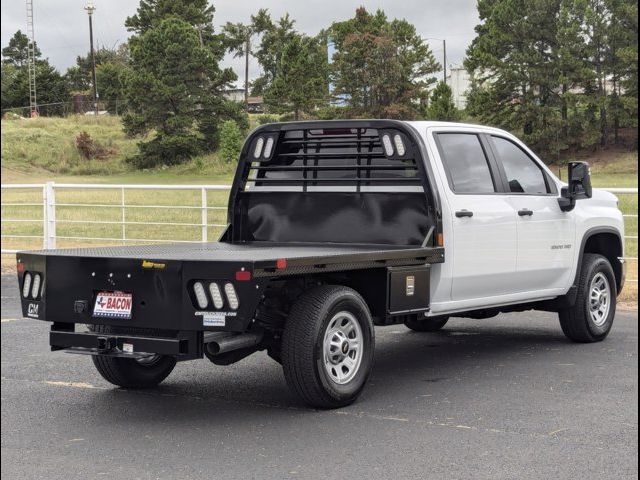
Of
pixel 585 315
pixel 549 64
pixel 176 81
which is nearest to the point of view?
pixel 585 315

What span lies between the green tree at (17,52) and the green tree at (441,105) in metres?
19.4

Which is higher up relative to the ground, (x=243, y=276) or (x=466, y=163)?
(x=466, y=163)

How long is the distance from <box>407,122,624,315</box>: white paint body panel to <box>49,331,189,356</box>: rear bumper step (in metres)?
2.28

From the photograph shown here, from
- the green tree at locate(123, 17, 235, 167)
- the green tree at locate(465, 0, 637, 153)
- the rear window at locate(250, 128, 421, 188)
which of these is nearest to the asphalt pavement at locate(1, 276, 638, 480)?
the rear window at locate(250, 128, 421, 188)

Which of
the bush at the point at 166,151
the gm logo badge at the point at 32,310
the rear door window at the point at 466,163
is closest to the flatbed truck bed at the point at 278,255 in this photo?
the gm logo badge at the point at 32,310

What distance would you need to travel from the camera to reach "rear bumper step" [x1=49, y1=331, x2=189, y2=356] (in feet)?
22.2

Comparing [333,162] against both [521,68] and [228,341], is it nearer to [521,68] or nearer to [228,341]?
[228,341]

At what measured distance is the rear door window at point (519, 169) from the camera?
30.7 feet

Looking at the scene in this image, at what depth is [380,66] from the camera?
44.2 meters

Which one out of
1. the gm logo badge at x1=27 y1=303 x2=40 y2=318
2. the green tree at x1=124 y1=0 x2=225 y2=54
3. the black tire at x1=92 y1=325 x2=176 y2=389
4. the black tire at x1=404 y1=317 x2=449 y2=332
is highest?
the green tree at x1=124 y1=0 x2=225 y2=54

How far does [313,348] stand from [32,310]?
187 centimetres

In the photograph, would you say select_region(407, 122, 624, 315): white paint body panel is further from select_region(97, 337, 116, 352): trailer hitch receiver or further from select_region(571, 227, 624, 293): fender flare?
select_region(97, 337, 116, 352): trailer hitch receiver

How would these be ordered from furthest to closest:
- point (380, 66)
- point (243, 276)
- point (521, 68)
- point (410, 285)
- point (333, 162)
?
1. point (521, 68)
2. point (380, 66)
3. point (333, 162)
4. point (410, 285)
5. point (243, 276)

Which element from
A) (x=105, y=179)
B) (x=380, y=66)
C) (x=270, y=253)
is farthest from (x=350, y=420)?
(x=380, y=66)
